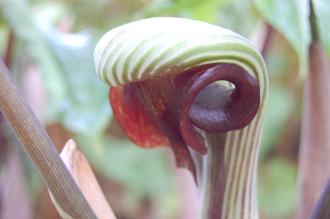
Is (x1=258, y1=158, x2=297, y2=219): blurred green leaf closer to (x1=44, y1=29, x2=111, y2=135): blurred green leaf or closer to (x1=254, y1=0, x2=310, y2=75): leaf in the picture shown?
(x1=44, y1=29, x2=111, y2=135): blurred green leaf

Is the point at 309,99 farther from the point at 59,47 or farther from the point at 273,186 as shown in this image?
the point at 273,186

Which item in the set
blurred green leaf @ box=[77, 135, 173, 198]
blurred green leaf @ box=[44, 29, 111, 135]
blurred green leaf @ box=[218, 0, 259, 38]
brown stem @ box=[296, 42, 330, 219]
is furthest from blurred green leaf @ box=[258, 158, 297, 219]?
brown stem @ box=[296, 42, 330, 219]

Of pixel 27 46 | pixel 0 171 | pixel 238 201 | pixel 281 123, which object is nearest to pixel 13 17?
pixel 27 46

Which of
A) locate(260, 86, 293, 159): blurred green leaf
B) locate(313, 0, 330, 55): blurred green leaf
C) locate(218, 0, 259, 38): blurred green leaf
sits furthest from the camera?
locate(260, 86, 293, 159): blurred green leaf

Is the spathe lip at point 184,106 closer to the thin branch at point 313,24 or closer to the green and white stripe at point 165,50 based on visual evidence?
the green and white stripe at point 165,50

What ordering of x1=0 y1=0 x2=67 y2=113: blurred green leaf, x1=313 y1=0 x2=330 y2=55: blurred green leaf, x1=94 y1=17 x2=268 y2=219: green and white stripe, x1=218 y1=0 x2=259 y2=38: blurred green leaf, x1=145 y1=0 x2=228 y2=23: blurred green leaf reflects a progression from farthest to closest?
1. x1=218 y1=0 x2=259 y2=38: blurred green leaf
2. x1=0 y1=0 x2=67 y2=113: blurred green leaf
3. x1=145 y1=0 x2=228 y2=23: blurred green leaf
4. x1=313 y1=0 x2=330 y2=55: blurred green leaf
5. x1=94 y1=17 x2=268 y2=219: green and white stripe

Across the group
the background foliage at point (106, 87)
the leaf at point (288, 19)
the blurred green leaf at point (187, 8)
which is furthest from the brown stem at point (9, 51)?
the leaf at point (288, 19)
